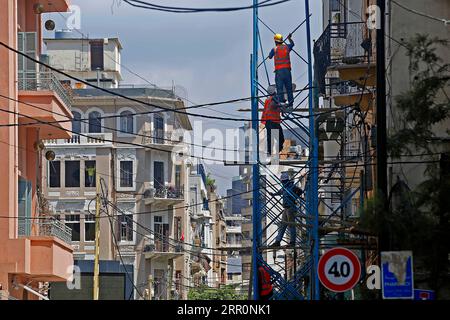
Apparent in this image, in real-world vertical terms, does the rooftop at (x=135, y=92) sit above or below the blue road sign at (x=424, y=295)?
above

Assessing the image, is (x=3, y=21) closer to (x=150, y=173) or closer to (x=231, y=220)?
(x=150, y=173)

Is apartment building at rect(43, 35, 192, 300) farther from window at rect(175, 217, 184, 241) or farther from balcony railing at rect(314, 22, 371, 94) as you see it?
balcony railing at rect(314, 22, 371, 94)

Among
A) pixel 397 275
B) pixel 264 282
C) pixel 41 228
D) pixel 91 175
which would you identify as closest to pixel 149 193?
pixel 91 175

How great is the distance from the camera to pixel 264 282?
94.2 feet

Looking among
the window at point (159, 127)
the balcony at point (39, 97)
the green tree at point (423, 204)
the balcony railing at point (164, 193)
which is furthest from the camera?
the balcony railing at point (164, 193)

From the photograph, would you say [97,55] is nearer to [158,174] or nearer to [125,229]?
[158,174]

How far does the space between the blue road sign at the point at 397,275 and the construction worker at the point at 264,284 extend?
9219 mm

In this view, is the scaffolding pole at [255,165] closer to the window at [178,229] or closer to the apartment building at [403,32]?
the apartment building at [403,32]

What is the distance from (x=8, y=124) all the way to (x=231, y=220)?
440 ft

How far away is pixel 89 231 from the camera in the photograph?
73500mm

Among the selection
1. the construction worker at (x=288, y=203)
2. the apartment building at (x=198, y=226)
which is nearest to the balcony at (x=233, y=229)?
the apartment building at (x=198, y=226)

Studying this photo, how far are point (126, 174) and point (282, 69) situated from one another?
163ft

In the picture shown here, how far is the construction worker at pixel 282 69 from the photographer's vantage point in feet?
94.7
